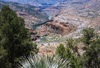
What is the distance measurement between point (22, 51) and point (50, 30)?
94353 mm

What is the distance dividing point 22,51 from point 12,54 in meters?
1.23

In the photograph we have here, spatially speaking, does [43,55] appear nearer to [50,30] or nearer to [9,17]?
[9,17]

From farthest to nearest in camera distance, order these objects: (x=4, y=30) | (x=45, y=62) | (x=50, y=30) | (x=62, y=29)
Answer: (x=50, y=30), (x=62, y=29), (x=4, y=30), (x=45, y=62)

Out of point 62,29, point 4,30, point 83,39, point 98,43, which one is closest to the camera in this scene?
point 4,30

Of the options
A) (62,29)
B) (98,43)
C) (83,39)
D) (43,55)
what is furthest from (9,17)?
(62,29)

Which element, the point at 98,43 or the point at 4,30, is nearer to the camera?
the point at 4,30

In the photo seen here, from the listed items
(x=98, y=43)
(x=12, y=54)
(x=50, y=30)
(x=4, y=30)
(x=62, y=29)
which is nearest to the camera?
(x=4, y=30)

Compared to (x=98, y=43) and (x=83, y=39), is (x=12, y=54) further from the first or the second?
(x=98, y=43)

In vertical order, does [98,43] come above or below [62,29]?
above

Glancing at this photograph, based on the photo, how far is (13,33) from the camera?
11.4 meters

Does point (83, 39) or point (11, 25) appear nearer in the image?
point (11, 25)

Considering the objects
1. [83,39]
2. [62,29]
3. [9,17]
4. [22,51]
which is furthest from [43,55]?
[62,29]

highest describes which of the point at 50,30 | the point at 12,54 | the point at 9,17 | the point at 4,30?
the point at 9,17

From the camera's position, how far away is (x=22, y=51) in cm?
1195
